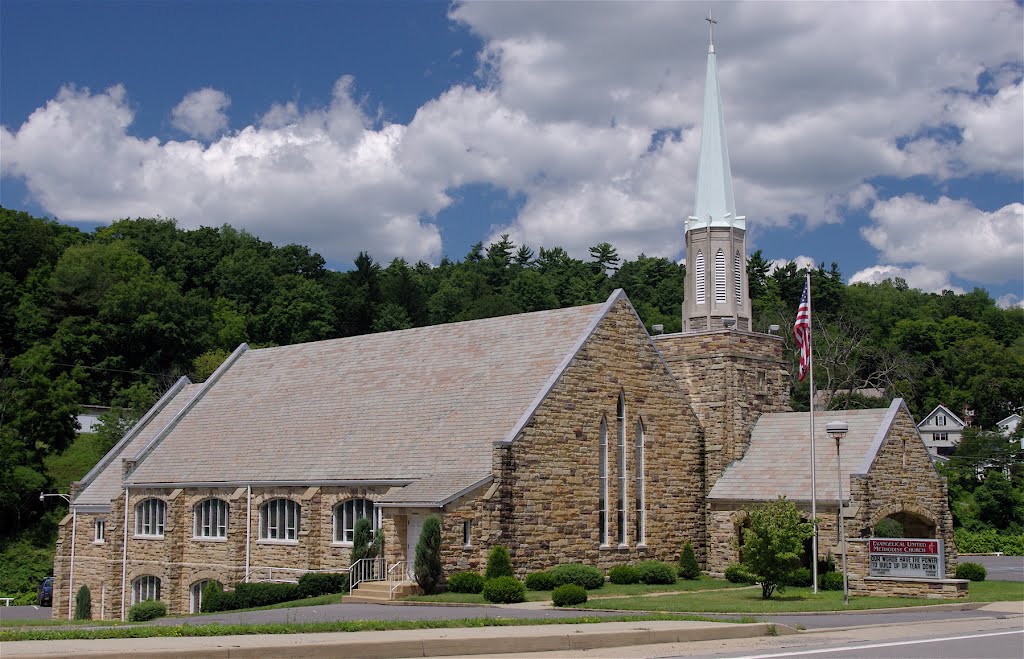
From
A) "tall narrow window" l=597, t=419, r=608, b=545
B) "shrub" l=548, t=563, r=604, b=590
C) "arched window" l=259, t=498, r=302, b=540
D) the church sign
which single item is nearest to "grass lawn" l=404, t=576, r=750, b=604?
"shrub" l=548, t=563, r=604, b=590

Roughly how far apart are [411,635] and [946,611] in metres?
16.8

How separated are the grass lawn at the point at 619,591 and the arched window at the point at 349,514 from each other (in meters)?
5.85

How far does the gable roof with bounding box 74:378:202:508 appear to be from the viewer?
164ft

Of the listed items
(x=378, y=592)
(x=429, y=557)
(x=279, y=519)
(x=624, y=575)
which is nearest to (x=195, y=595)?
(x=279, y=519)

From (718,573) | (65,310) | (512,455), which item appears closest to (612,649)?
(512,455)

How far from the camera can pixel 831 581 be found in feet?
115

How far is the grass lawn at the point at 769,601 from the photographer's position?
27.3 metres

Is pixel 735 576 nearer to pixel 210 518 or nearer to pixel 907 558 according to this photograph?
pixel 907 558

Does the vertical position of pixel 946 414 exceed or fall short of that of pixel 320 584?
it exceeds it

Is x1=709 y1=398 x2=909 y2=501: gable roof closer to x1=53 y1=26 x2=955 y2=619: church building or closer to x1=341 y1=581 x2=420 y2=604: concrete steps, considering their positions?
x1=53 y1=26 x2=955 y2=619: church building

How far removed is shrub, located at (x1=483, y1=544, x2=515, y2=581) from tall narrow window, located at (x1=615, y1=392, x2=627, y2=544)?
6.43m

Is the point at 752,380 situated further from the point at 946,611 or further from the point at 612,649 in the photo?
the point at 612,649

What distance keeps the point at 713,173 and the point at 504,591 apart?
69.2 feet

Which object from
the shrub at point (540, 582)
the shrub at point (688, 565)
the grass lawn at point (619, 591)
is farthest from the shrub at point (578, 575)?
the shrub at point (688, 565)
